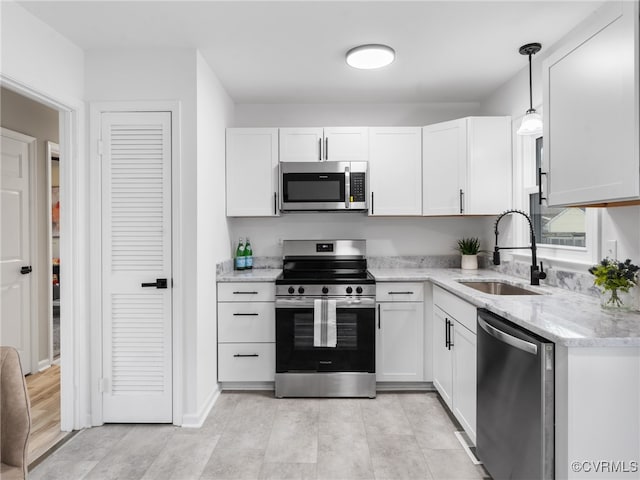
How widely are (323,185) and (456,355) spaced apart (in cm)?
169

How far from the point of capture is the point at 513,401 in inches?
63.6

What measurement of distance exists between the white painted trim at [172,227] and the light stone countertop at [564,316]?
1778 millimetres

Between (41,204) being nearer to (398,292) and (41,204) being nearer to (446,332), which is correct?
(398,292)

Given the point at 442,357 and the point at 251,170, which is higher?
the point at 251,170

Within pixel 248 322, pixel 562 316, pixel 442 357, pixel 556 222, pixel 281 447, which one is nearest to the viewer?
pixel 562 316

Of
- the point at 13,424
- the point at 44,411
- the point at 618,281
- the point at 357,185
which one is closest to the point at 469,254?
the point at 357,185

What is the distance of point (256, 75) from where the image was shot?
2963 mm

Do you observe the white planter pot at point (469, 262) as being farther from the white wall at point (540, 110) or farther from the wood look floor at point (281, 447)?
the wood look floor at point (281, 447)

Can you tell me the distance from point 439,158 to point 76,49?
272 centimetres

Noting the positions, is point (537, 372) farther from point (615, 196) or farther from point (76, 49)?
point (76, 49)

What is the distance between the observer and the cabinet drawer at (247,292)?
3.00 metres

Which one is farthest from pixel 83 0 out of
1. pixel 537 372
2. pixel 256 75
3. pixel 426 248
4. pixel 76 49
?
pixel 426 248

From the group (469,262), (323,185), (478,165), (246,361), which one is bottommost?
(246,361)

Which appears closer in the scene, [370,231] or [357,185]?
[357,185]
